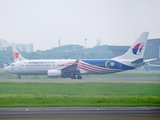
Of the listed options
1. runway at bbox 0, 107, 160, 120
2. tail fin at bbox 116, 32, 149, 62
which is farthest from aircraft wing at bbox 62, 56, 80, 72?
runway at bbox 0, 107, 160, 120

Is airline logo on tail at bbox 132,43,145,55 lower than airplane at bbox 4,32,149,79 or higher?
higher

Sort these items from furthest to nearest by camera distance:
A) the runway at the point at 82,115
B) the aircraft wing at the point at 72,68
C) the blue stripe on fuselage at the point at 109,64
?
the blue stripe on fuselage at the point at 109,64 < the aircraft wing at the point at 72,68 < the runway at the point at 82,115

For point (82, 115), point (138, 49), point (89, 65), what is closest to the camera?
point (82, 115)

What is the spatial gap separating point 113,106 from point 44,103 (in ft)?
15.1

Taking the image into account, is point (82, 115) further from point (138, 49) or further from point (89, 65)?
point (138, 49)

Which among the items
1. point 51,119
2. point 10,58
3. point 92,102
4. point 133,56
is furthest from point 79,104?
point 10,58

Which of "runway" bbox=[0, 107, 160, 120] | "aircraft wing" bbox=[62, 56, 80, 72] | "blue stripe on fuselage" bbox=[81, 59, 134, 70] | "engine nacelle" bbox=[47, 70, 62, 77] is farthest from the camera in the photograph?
"blue stripe on fuselage" bbox=[81, 59, 134, 70]

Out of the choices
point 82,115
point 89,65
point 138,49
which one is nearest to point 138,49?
point 138,49

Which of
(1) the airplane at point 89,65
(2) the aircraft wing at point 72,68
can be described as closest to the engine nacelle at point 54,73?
(1) the airplane at point 89,65

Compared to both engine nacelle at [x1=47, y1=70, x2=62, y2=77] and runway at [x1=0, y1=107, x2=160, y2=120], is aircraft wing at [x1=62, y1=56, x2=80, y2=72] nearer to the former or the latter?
engine nacelle at [x1=47, y1=70, x2=62, y2=77]

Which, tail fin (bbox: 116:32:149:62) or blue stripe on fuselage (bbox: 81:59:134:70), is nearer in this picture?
tail fin (bbox: 116:32:149:62)

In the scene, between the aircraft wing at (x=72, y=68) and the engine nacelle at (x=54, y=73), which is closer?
the engine nacelle at (x=54, y=73)

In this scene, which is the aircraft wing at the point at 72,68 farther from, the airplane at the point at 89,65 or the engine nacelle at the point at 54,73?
the engine nacelle at the point at 54,73

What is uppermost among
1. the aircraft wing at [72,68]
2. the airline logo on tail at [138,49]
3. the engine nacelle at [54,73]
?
the airline logo on tail at [138,49]
